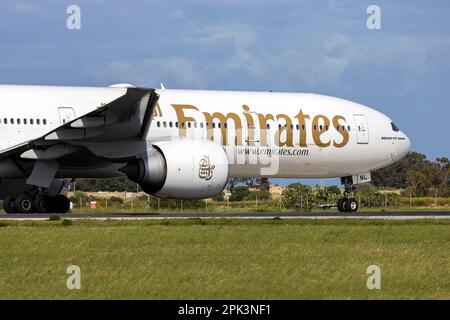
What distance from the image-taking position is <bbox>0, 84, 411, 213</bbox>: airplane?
2944 cm

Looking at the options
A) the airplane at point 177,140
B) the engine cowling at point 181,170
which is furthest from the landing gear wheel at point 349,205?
the engine cowling at point 181,170

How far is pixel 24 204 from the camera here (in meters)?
30.4

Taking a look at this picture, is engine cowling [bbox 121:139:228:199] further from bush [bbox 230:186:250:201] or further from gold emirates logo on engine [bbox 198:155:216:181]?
bush [bbox 230:186:250:201]

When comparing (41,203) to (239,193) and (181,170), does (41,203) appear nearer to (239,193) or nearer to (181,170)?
(181,170)

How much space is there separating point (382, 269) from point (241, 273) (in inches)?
94.3

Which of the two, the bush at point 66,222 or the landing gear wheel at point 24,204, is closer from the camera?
the bush at point 66,222

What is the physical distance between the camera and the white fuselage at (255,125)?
101 ft

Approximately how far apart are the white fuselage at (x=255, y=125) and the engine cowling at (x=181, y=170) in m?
1.72

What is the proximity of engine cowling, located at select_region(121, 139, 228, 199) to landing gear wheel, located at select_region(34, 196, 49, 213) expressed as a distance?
8.61 feet

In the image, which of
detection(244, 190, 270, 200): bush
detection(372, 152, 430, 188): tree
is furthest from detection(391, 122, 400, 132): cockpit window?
detection(372, 152, 430, 188): tree

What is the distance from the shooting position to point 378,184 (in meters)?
120

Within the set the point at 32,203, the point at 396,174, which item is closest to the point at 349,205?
the point at 32,203

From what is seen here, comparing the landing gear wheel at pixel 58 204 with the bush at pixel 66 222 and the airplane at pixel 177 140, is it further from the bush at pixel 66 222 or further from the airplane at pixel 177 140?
the bush at pixel 66 222
